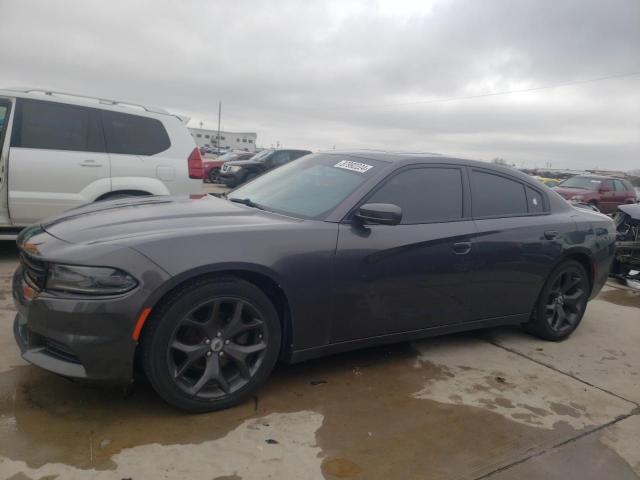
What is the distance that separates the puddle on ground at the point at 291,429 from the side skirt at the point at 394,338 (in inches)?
9.6

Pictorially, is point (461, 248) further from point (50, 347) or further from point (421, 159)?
point (50, 347)

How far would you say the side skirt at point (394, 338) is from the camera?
3055mm

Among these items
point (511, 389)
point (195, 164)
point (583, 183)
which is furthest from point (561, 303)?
point (583, 183)

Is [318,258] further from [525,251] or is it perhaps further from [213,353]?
[525,251]

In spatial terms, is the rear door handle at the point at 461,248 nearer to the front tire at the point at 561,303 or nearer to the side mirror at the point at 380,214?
the side mirror at the point at 380,214

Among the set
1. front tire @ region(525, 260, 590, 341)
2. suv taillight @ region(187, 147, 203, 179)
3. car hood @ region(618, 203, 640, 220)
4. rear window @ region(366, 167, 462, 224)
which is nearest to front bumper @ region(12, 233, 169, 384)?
rear window @ region(366, 167, 462, 224)

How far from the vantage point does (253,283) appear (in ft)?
9.41

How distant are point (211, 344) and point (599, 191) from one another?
16705mm

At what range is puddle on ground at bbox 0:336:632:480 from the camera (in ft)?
7.67

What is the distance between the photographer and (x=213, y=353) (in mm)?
2738

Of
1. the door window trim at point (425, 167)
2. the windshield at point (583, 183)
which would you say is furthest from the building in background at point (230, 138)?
the door window trim at point (425, 167)

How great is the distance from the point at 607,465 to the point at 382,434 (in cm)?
117

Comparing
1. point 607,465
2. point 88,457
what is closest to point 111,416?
point 88,457

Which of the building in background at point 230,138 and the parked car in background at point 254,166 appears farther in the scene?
the building in background at point 230,138
